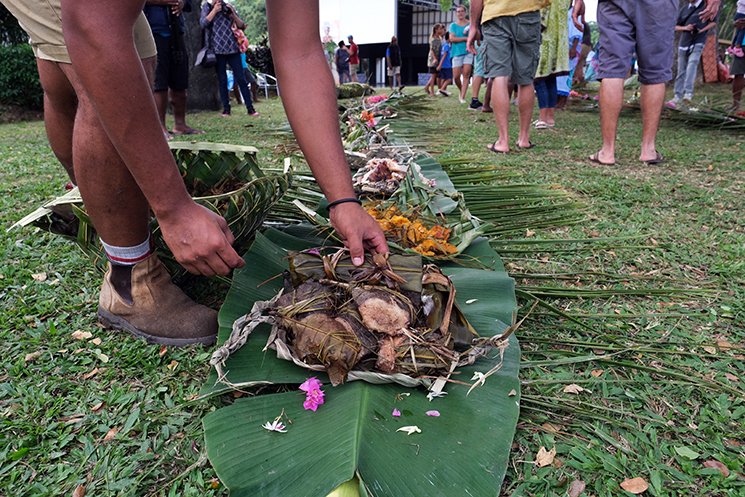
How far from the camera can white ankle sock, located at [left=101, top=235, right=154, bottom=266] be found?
1.21 m

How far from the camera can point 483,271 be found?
1.43 metres

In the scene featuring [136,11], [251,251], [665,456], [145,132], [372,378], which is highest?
[136,11]

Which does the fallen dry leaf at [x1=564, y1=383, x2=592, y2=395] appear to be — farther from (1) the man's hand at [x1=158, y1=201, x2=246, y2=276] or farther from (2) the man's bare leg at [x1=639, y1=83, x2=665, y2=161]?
(2) the man's bare leg at [x1=639, y1=83, x2=665, y2=161]

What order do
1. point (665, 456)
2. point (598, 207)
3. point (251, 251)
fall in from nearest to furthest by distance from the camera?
point (665, 456) < point (251, 251) < point (598, 207)

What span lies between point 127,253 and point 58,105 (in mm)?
690

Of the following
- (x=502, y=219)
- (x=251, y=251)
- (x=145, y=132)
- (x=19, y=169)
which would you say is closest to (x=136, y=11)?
(x=145, y=132)

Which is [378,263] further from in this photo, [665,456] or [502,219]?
[502,219]

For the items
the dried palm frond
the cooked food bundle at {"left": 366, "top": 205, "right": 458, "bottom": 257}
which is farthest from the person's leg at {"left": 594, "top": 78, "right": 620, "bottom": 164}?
the dried palm frond

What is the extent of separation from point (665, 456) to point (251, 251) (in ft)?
A: 3.94

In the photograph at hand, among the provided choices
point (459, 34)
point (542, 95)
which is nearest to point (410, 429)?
point (542, 95)

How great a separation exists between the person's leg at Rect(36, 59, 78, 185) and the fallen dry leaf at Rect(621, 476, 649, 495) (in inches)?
72.2

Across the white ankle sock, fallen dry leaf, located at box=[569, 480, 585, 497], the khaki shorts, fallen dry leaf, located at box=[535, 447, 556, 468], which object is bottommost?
fallen dry leaf, located at box=[569, 480, 585, 497]

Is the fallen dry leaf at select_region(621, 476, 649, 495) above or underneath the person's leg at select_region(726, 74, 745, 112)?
underneath

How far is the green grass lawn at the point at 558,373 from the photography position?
0.88 m
